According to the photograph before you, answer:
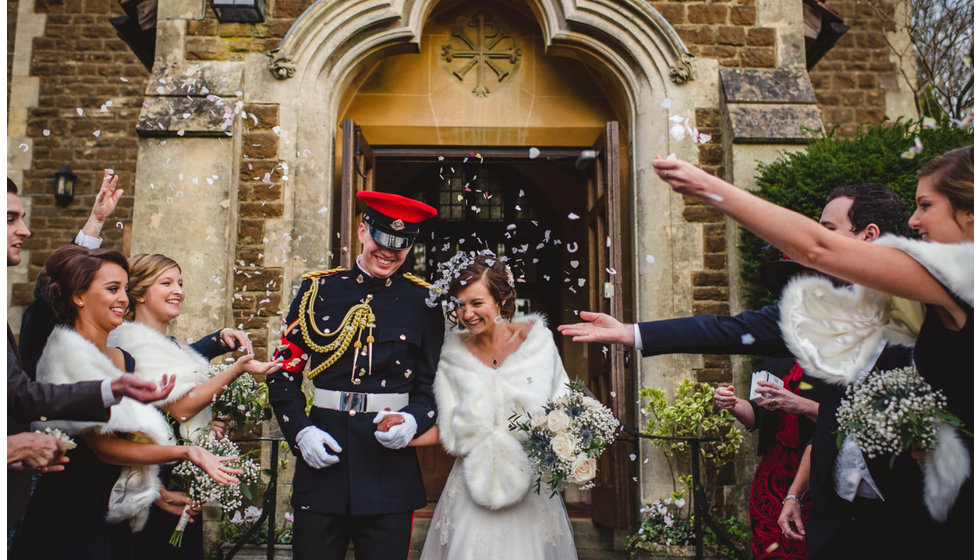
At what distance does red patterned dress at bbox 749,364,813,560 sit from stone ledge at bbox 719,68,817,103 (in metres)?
2.69

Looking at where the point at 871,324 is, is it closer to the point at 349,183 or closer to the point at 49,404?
the point at 49,404

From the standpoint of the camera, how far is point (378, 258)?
3.21 meters

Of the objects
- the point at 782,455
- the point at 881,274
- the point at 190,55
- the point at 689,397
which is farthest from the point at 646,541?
the point at 190,55

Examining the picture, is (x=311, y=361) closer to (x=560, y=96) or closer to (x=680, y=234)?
(x=680, y=234)

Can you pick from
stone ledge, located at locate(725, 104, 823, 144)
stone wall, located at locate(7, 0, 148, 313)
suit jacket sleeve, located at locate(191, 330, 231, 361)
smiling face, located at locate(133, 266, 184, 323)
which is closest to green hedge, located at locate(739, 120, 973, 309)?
stone ledge, located at locate(725, 104, 823, 144)

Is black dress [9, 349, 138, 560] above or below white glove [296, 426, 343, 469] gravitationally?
below

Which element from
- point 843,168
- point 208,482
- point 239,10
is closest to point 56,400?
point 208,482

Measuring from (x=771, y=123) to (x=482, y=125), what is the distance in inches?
93.0

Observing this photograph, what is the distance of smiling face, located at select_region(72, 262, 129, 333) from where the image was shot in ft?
8.63

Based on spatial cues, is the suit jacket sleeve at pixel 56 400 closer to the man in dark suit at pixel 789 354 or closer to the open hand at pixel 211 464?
the open hand at pixel 211 464

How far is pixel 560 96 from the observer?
6262mm

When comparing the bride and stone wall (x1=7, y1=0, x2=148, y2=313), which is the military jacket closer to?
the bride

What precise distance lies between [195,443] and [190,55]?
3.68 meters

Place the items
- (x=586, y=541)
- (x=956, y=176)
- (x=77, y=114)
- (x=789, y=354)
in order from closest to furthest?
(x=956, y=176) < (x=789, y=354) < (x=586, y=541) < (x=77, y=114)
